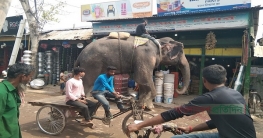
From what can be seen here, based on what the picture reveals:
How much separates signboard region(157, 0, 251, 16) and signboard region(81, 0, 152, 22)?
82 cm

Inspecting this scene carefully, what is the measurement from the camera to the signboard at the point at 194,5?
796 centimetres

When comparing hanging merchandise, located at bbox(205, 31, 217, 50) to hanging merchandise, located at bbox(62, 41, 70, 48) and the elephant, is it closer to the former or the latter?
the elephant

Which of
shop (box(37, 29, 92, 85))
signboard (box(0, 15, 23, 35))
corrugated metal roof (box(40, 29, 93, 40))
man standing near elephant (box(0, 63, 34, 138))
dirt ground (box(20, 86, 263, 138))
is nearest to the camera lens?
man standing near elephant (box(0, 63, 34, 138))

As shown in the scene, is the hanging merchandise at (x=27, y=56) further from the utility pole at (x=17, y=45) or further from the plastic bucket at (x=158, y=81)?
the plastic bucket at (x=158, y=81)

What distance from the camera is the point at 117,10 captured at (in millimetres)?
11320

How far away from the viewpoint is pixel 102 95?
511 centimetres

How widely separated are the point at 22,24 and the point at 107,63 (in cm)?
872

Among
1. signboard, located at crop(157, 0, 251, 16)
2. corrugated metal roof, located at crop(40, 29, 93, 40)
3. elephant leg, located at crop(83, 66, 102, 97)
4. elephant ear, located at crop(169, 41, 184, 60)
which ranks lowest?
elephant leg, located at crop(83, 66, 102, 97)

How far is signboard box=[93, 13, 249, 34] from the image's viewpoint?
8.11 meters

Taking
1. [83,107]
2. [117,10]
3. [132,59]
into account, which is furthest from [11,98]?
[117,10]

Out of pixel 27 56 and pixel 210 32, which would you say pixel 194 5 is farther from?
pixel 27 56

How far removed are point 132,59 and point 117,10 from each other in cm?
456

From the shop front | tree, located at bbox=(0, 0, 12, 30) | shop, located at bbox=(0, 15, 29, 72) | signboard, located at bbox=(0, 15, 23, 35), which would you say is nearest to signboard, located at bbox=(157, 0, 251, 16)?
the shop front

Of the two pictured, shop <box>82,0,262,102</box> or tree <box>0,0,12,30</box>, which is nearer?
tree <box>0,0,12,30</box>
